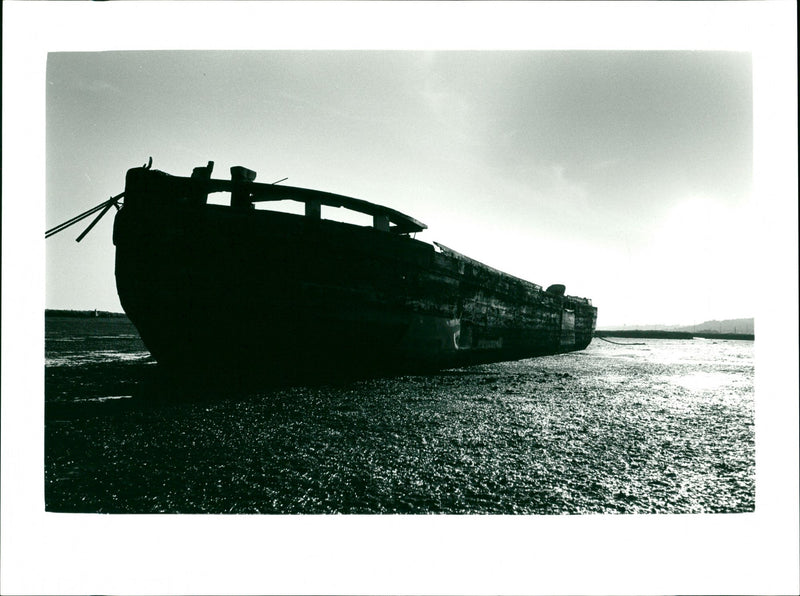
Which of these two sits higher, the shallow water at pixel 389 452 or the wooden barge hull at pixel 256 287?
the wooden barge hull at pixel 256 287

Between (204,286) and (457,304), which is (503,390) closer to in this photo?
(457,304)

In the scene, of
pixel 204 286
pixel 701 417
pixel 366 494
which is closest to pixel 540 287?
pixel 701 417

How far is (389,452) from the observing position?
275 centimetres

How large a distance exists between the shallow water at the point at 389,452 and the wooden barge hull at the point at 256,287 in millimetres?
552

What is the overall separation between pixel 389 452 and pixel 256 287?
290 centimetres

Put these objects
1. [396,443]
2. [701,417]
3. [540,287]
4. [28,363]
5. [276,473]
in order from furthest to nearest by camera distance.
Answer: [540,287], [701,417], [396,443], [28,363], [276,473]

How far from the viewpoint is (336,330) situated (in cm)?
527

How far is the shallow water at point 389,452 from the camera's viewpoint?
2.20m

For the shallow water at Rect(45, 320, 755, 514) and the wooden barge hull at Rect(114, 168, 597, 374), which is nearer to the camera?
the shallow water at Rect(45, 320, 755, 514)

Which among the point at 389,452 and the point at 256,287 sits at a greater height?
the point at 256,287

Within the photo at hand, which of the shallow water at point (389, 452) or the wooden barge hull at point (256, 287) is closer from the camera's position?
the shallow water at point (389, 452)

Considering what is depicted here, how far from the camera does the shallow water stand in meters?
2.20

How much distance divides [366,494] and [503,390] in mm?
3392

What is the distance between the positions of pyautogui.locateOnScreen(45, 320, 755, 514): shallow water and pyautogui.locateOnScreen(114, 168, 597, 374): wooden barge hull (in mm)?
552
